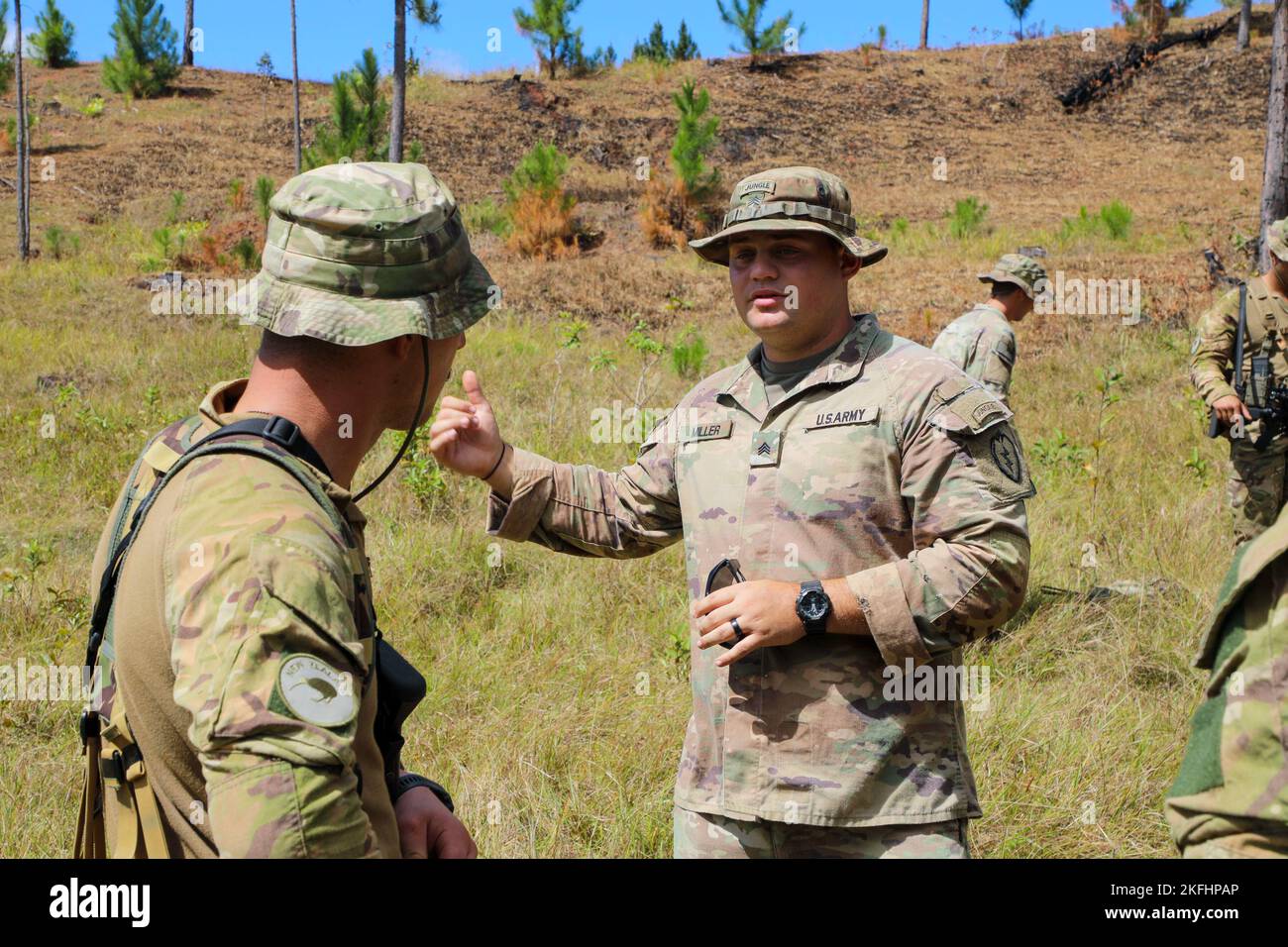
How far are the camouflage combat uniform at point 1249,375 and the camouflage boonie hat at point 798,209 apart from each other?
159 inches

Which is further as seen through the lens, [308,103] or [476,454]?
[308,103]

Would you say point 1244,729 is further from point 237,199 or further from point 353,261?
point 237,199

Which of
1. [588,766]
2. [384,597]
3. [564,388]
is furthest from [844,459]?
[564,388]

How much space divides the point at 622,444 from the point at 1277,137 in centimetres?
756

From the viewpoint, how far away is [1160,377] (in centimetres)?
1016

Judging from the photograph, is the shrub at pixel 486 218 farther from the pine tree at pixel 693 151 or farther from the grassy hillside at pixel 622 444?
the pine tree at pixel 693 151

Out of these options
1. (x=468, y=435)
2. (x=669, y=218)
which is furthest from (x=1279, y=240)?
(x=669, y=218)

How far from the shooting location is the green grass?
3.62 metres

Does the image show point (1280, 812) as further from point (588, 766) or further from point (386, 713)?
point (588, 766)

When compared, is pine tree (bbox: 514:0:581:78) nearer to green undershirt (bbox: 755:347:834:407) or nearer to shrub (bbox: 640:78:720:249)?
shrub (bbox: 640:78:720:249)

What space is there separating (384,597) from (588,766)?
1706mm

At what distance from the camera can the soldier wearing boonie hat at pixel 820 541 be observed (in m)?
2.08

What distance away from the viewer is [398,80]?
15.4 metres
